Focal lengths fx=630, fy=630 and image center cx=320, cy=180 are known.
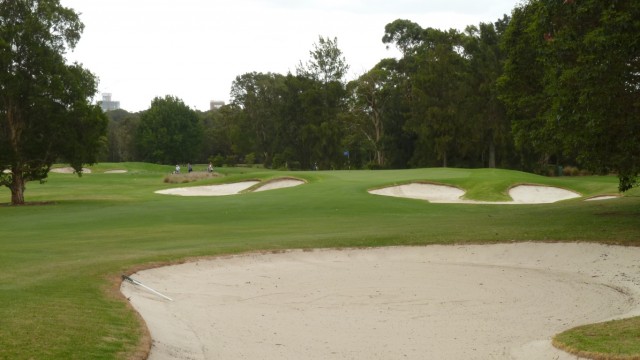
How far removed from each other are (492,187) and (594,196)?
5950 mm

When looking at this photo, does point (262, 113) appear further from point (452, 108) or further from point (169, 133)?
point (452, 108)

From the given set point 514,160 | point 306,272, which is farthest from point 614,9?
point 514,160

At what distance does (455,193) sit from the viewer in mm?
40656

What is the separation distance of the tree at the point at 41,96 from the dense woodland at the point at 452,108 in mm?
24018

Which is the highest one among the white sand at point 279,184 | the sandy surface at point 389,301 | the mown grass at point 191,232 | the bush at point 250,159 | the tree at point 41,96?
the tree at point 41,96

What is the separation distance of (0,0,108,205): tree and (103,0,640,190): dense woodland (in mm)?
24018

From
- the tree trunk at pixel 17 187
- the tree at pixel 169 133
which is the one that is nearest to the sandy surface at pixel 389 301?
the tree trunk at pixel 17 187

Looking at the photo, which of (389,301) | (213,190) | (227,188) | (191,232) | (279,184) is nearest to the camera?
(389,301)

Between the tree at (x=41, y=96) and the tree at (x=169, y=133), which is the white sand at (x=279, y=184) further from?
the tree at (x=169, y=133)

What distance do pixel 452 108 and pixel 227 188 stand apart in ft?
125

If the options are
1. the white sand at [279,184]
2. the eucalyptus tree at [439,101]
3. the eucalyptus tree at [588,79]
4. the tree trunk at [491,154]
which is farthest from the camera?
the eucalyptus tree at [439,101]

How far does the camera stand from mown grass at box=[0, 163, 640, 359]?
355 inches

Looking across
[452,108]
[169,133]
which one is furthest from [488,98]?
[169,133]

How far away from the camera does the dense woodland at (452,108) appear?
19.5 m
